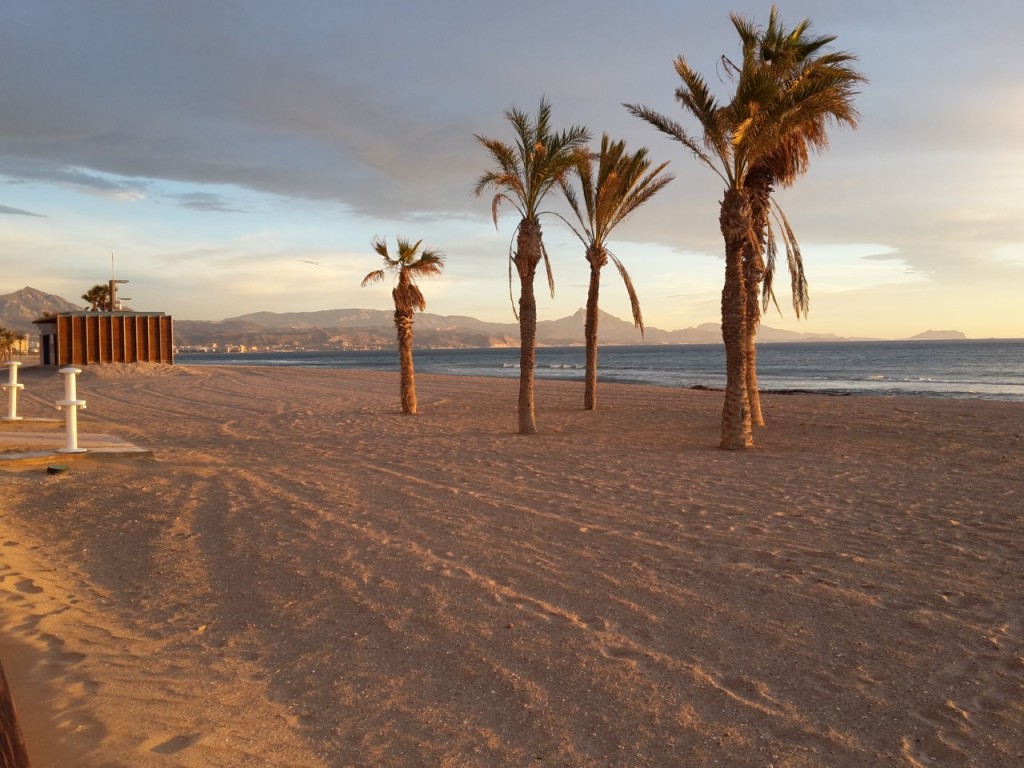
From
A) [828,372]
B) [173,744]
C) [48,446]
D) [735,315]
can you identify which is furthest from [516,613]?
[828,372]

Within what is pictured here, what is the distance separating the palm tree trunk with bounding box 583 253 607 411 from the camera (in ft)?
58.3

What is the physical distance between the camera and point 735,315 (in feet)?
39.4

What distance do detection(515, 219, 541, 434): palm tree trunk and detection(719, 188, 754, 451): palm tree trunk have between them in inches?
144

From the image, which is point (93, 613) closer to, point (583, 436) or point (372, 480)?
point (372, 480)

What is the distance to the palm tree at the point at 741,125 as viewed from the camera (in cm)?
1097


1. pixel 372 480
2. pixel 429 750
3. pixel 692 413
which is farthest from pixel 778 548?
pixel 692 413

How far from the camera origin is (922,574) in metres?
5.62

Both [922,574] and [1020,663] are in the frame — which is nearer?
[1020,663]

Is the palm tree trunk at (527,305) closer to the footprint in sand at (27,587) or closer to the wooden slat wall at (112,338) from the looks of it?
the footprint in sand at (27,587)

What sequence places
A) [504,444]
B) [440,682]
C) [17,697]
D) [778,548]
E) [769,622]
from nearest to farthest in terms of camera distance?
[17,697]
[440,682]
[769,622]
[778,548]
[504,444]

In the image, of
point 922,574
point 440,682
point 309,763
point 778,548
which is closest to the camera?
point 309,763

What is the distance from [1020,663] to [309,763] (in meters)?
3.84

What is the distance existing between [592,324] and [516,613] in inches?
560

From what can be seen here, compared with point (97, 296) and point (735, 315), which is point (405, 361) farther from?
point (97, 296)
